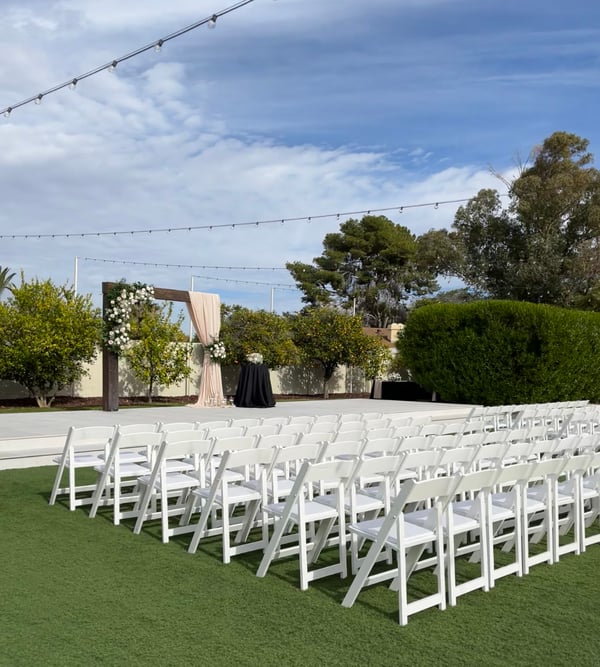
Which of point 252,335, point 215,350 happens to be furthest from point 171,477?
point 252,335

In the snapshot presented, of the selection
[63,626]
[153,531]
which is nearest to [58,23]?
[153,531]

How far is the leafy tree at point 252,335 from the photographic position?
1745cm

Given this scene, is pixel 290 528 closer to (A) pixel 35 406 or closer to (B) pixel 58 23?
(B) pixel 58 23

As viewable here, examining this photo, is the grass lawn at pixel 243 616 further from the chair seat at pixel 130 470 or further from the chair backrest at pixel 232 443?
the chair seat at pixel 130 470

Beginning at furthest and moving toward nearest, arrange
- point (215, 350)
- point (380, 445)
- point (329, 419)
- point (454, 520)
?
point (215, 350)
point (329, 419)
point (380, 445)
point (454, 520)

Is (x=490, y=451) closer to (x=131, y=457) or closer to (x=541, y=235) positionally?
(x=131, y=457)

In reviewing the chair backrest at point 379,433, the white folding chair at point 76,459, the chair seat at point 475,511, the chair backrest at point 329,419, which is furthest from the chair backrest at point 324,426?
the chair seat at point 475,511

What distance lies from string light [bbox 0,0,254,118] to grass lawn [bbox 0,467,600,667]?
6441 millimetres

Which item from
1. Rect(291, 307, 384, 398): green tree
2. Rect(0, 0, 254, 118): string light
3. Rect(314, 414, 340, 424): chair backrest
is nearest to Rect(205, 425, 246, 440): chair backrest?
Rect(314, 414, 340, 424): chair backrest

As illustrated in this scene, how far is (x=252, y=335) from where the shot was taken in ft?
57.7

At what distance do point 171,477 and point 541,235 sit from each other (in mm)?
22837

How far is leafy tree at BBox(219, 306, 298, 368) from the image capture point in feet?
57.3

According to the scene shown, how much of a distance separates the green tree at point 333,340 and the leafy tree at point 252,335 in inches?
66.9

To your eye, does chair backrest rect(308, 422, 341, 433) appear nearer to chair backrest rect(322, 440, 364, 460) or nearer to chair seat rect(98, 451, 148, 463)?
chair backrest rect(322, 440, 364, 460)
